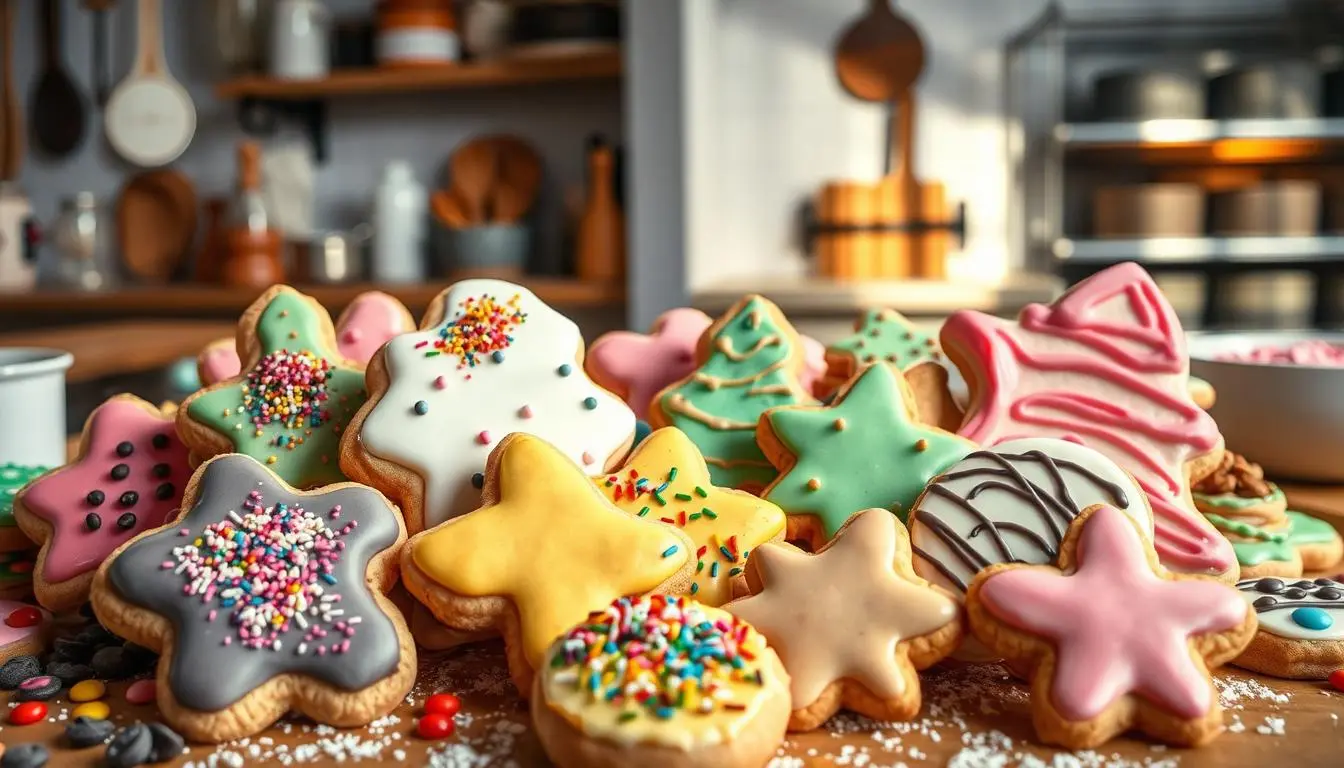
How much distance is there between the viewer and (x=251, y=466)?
2.59ft

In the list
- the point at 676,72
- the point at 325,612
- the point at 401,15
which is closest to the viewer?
the point at 325,612

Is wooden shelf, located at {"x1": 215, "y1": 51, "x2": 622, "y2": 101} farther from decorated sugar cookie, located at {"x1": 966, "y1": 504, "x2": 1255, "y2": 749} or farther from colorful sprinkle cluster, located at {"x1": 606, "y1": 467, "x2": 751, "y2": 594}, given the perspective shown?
decorated sugar cookie, located at {"x1": 966, "y1": 504, "x2": 1255, "y2": 749}

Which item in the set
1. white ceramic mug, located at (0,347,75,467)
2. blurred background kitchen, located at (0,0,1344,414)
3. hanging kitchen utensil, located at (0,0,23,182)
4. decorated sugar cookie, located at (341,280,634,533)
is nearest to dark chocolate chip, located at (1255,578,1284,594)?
decorated sugar cookie, located at (341,280,634,533)

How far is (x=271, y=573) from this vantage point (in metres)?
0.71

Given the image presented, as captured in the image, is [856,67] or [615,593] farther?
[856,67]

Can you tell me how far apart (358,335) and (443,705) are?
435 mm

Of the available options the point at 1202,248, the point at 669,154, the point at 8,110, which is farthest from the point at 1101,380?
the point at 8,110

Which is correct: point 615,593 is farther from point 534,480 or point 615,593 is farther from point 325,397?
point 325,397

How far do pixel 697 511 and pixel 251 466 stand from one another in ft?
1.06

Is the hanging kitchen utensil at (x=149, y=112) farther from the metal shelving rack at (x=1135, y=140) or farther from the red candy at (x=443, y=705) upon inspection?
the red candy at (x=443, y=705)

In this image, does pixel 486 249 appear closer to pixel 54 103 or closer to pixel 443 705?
pixel 54 103

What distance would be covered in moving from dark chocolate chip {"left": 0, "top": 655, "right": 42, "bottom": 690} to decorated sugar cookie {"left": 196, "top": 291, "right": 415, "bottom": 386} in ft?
1.00

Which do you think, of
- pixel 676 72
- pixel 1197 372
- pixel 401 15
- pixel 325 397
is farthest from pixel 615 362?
pixel 401 15

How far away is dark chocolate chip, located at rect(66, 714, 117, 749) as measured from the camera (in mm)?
657
